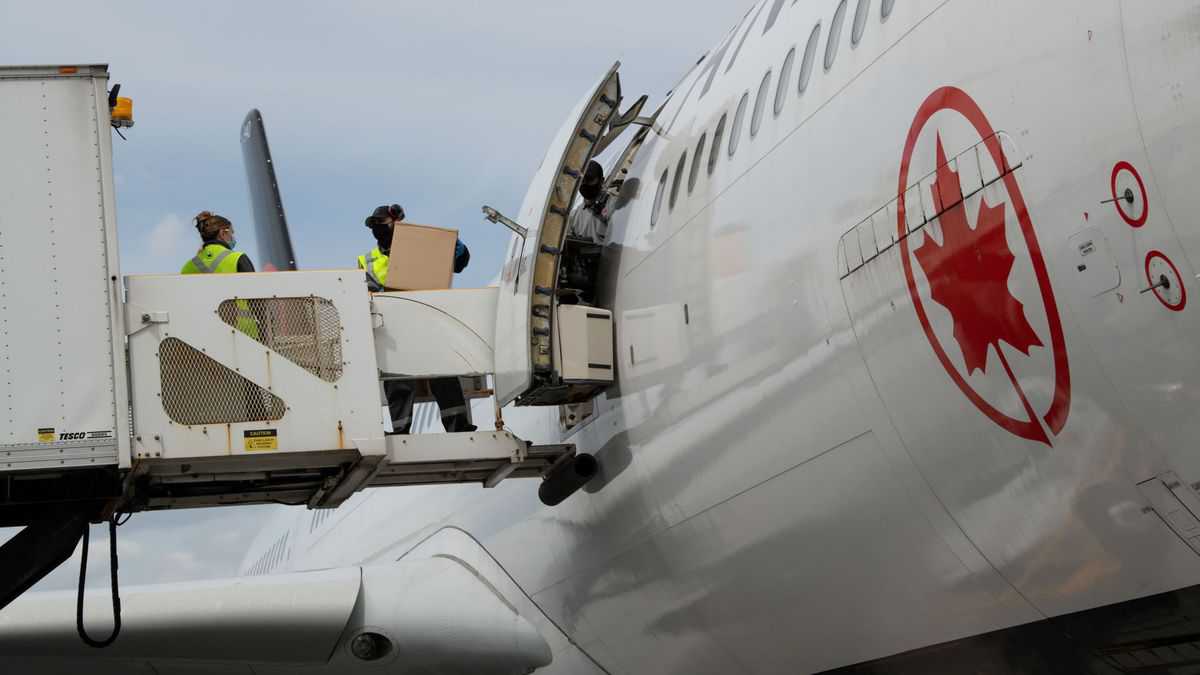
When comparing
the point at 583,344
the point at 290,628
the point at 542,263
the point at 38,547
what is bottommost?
the point at 290,628

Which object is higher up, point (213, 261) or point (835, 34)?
point (835, 34)

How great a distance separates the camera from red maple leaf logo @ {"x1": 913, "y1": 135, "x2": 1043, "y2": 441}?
5.01 meters

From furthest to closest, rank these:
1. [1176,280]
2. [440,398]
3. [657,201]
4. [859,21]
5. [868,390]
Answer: [440,398]
[657,201]
[859,21]
[868,390]
[1176,280]

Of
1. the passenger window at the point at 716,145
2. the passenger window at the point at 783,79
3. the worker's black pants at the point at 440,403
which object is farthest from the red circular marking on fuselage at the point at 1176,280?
the worker's black pants at the point at 440,403

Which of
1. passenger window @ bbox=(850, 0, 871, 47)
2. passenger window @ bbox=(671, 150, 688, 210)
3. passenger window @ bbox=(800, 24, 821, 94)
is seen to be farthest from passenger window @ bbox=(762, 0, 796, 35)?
passenger window @ bbox=(850, 0, 871, 47)

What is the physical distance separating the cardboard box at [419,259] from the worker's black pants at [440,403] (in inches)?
23.6

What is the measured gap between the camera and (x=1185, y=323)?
14.2ft

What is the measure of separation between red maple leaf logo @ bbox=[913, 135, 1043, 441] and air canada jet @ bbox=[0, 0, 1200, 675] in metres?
0.01

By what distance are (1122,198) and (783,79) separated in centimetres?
254

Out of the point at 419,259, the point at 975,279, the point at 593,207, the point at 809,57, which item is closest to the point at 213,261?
the point at 419,259

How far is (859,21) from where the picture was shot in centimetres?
615

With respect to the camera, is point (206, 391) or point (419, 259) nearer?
point (206, 391)

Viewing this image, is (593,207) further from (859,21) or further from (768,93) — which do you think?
(859,21)

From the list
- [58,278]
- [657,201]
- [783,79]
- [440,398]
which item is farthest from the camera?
[440,398]
